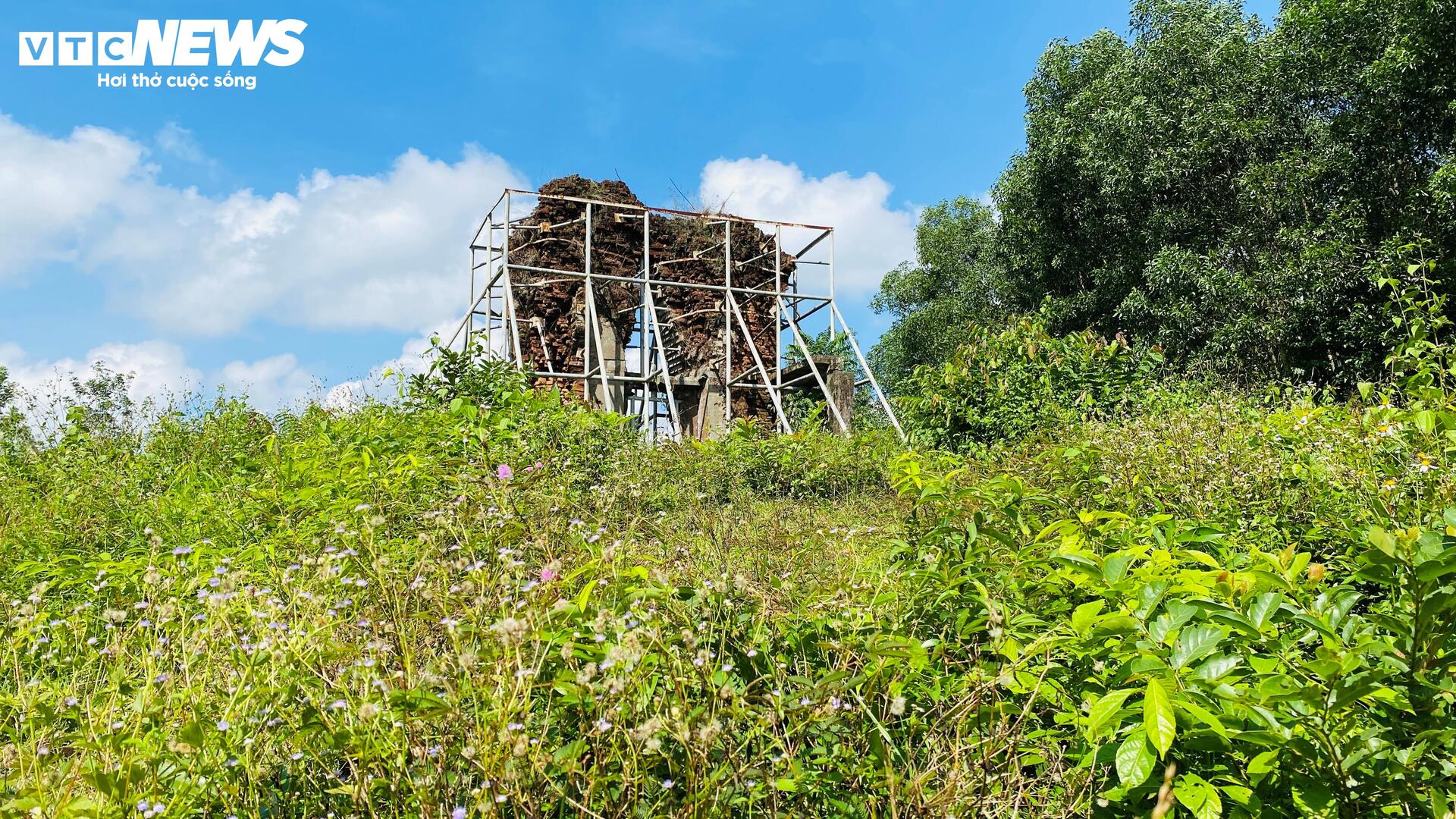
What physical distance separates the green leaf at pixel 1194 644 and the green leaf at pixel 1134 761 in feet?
0.50

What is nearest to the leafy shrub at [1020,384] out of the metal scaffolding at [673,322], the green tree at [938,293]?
the metal scaffolding at [673,322]

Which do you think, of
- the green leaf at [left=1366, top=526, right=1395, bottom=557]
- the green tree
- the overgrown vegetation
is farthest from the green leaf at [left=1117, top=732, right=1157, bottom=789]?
the green tree

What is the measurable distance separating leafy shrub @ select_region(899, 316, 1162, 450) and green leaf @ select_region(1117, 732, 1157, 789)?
331 inches

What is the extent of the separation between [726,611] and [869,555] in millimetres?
2047

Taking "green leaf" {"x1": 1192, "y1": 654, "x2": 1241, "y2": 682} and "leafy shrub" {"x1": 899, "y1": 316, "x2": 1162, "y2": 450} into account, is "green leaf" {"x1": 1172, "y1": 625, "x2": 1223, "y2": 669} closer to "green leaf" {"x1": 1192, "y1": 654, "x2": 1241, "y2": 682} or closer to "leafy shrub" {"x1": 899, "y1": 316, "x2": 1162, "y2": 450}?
"green leaf" {"x1": 1192, "y1": 654, "x2": 1241, "y2": 682}

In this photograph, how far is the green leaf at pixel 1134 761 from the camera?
Result: 1485 millimetres

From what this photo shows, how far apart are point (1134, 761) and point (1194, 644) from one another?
10.1 inches

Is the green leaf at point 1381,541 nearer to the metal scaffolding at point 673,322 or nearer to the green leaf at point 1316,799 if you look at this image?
the green leaf at point 1316,799

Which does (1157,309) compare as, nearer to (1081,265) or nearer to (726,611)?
(1081,265)

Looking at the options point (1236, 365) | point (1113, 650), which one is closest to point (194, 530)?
point (1113, 650)

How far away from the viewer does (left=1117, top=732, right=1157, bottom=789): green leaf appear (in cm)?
149

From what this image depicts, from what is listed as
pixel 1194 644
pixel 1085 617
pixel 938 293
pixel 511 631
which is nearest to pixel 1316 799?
pixel 1194 644

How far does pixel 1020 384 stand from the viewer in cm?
1062

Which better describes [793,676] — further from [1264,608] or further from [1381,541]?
[1381,541]
